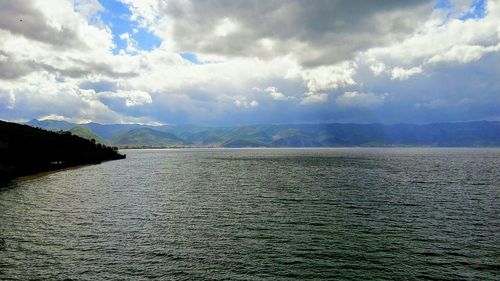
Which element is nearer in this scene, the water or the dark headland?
the water

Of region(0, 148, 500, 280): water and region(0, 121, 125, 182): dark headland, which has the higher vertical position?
region(0, 121, 125, 182): dark headland

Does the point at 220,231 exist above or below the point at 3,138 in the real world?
below

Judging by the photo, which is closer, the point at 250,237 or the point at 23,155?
the point at 250,237

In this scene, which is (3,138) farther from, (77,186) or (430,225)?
(430,225)

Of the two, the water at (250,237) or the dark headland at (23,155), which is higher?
the dark headland at (23,155)

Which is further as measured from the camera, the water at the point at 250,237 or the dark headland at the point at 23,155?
the dark headland at the point at 23,155

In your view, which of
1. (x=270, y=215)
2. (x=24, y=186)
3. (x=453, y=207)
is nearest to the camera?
A: (x=270, y=215)

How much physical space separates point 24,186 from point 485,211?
365 feet

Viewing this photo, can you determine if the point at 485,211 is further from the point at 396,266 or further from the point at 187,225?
the point at 187,225

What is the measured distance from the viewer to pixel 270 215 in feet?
193

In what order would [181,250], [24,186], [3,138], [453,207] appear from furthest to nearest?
[3,138]
[24,186]
[453,207]
[181,250]

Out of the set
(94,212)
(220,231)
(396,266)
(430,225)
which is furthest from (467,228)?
(94,212)

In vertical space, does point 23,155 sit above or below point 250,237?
above

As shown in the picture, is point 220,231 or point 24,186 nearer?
point 220,231
